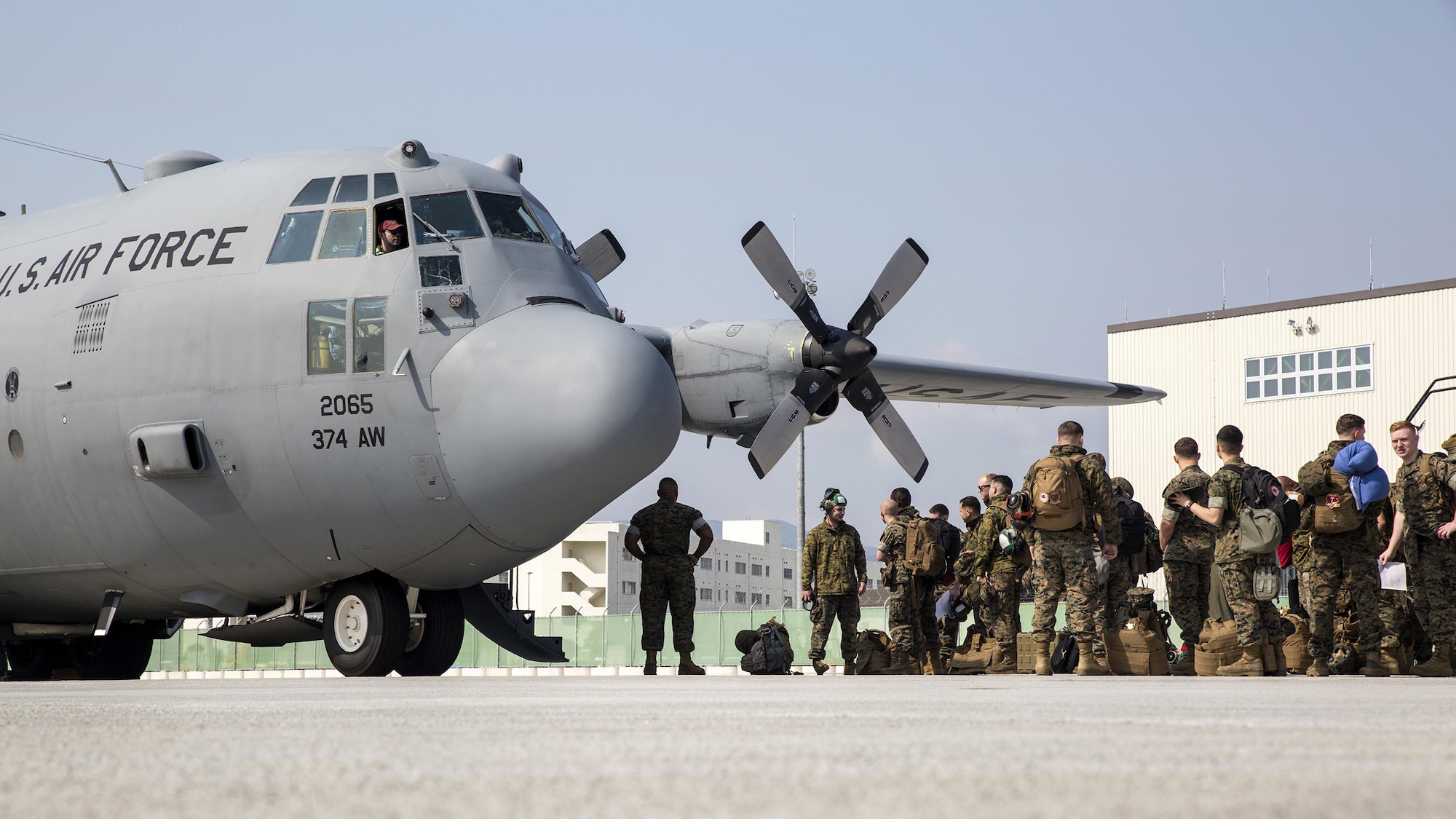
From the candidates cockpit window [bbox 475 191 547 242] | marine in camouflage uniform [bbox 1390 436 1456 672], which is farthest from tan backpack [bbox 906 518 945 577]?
cockpit window [bbox 475 191 547 242]

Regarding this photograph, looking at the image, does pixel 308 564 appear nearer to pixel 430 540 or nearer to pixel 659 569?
pixel 430 540

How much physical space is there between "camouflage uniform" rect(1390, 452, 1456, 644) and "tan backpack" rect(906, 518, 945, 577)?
12.6ft

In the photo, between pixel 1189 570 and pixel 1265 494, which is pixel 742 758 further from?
pixel 1189 570

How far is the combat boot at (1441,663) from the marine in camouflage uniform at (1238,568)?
960mm

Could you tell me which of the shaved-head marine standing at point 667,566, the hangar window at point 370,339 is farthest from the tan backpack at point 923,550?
the hangar window at point 370,339

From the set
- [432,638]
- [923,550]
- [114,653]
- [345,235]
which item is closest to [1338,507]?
[923,550]

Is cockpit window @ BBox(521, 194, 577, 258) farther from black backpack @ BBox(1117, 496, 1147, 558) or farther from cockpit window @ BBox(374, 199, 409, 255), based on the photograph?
black backpack @ BBox(1117, 496, 1147, 558)

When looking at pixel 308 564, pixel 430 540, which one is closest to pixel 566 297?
pixel 430 540

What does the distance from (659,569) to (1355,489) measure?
18.8 ft

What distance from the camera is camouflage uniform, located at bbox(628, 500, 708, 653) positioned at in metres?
12.0

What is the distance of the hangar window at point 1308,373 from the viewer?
3497 cm

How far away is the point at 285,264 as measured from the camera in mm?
9656

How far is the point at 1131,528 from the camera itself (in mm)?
11359

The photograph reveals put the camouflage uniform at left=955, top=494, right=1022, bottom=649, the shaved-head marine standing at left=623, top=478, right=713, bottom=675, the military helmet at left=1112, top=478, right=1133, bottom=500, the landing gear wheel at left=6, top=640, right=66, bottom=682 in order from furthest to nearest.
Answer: the landing gear wheel at left=6, top=640, right=66, bottom=682 → the shaved-head marine standing at left=623, top=478, right=713, bottom=675 → the military helmet at left=1112, top=478, right=1133, bottom=500 → the camouflage uniform at left=955, top=494, right=1022, bottom=649
